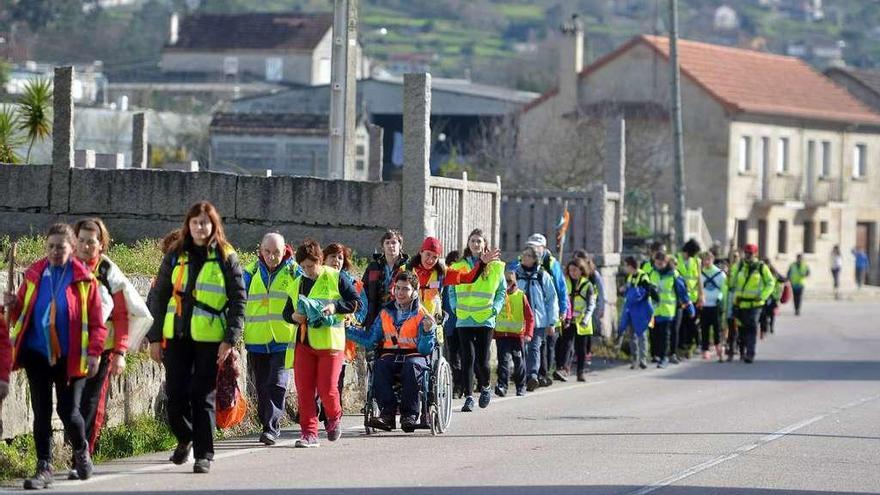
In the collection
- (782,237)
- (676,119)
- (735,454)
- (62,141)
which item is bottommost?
(735,454)

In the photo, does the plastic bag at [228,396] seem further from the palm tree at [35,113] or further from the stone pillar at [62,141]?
the palm tree at [35,113]

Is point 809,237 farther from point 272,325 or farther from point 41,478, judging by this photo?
point 41,478

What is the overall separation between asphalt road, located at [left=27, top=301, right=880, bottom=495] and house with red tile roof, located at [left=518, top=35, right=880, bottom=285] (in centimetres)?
3684

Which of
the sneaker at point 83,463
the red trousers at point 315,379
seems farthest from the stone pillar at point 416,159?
the sneaker at point 83,463

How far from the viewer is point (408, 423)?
15.7m

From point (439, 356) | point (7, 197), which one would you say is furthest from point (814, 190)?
point (439, 356)

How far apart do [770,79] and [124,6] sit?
93.4 metres

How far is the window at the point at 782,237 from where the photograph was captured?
2626 inches

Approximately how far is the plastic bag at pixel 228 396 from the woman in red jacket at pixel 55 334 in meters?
1.64

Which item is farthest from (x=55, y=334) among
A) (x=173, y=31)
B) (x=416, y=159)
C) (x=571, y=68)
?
(x=173, y=31)

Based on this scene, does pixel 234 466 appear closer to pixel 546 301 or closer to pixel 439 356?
pixel 439 356

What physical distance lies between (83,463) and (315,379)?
10.0 feet

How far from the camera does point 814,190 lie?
67438 mm

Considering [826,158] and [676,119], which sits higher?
[826,158]
